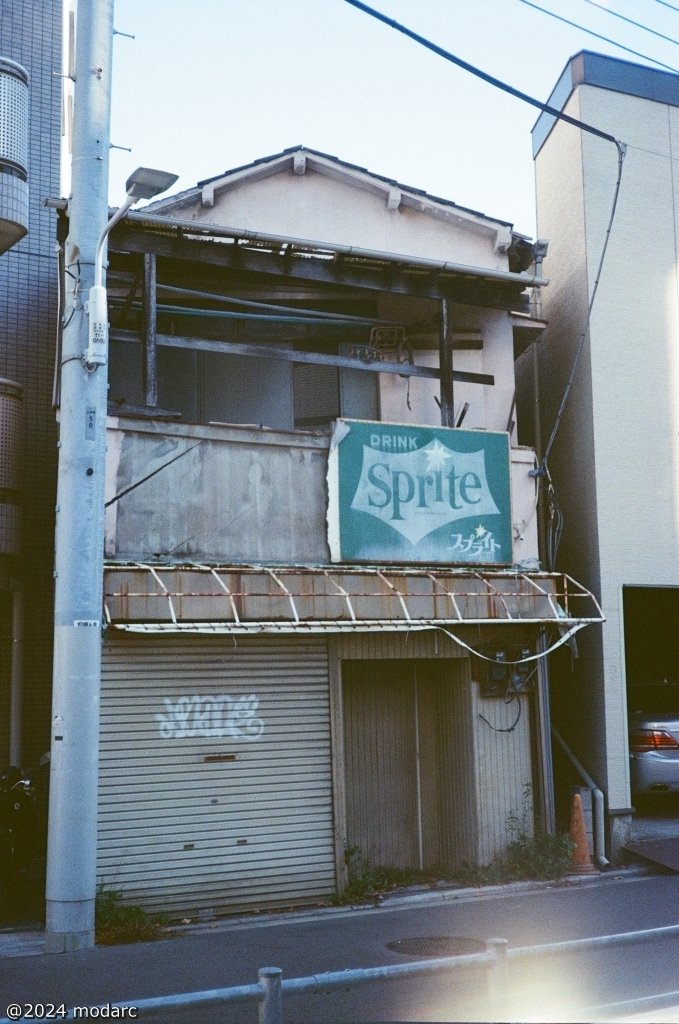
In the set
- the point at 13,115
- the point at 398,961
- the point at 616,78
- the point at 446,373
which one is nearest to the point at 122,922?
the point at 398,961

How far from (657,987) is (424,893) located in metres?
4.35

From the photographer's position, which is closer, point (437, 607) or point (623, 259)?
point (437, 607)

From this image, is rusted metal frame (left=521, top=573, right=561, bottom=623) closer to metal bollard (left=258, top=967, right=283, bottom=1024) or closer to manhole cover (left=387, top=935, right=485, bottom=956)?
manhole cover (left=387, top=935, right=485, bottom=956)

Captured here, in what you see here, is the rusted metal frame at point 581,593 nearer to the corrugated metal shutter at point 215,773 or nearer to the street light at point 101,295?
the corrugated metal shutter at point 215,773

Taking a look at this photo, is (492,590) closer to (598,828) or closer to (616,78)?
(598,828)

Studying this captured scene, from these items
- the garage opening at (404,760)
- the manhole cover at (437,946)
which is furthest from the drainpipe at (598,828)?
the manhole cover at (437,946)

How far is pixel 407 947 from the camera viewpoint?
955 centimetres

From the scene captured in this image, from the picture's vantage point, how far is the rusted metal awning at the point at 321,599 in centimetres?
1071

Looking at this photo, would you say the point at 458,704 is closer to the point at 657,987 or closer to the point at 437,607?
the point at 437,607

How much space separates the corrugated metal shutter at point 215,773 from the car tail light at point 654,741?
457cm

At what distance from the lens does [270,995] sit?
16.8 feet

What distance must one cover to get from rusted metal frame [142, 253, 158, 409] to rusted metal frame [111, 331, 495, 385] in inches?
5.8

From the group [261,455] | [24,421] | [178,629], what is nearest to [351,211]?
[261,455]

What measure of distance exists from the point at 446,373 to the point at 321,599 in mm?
3435
